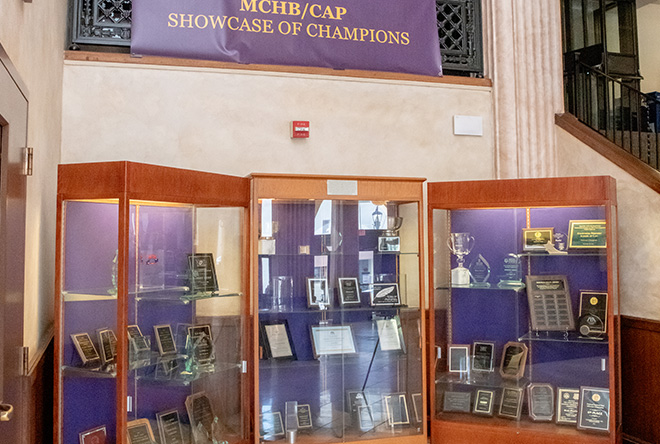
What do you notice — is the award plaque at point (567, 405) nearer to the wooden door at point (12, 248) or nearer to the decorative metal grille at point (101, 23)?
the wooden door at point (12, 248)

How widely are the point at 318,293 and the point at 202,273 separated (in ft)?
2.67

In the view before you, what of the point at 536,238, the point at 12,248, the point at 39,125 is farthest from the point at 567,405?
the point at 39,125

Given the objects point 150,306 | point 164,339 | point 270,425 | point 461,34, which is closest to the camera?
point 150,306

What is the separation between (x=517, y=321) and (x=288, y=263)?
5.41 ft

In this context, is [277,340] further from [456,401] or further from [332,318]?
[456,401]

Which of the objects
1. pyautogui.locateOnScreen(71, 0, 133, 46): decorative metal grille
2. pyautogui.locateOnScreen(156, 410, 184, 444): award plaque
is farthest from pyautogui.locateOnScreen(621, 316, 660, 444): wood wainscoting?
pyautogui.locateOnScreen(71, 0, 133, 46): decorative metal grille

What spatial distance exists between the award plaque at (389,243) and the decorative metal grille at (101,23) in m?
2.24

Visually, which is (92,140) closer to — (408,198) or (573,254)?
(408,198)

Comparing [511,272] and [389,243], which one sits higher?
[389,243]

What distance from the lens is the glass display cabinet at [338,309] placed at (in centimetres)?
392

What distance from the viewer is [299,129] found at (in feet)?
14.6

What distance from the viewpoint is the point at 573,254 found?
13.4 feet

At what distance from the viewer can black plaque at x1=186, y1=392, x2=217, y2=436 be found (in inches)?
140

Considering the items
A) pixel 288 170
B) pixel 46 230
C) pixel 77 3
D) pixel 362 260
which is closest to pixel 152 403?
pixel 46 230
